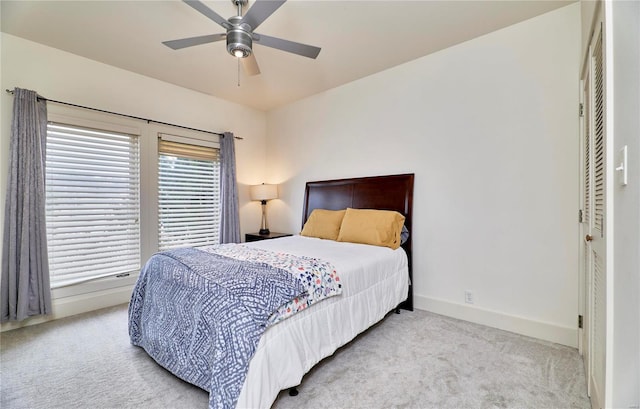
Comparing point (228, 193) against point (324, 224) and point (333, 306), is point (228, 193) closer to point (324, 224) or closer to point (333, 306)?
point (324, 224)

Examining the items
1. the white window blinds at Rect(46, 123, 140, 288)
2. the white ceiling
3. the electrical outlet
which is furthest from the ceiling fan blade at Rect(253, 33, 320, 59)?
the electrical outlet

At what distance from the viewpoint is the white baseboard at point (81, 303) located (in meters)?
2.76

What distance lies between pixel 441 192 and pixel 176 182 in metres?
3.37

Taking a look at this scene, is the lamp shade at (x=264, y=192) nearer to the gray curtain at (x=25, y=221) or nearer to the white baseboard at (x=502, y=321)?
the gray curtain at (x=25, y=221)

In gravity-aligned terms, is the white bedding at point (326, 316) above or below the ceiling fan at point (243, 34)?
below

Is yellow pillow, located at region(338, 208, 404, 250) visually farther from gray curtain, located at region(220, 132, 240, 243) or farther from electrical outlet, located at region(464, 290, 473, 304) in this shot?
gray curtain, located at region(220, 132, 240, 243)

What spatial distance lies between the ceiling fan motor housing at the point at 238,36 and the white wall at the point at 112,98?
7.16 feet

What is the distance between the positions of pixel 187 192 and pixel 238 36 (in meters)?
2.60

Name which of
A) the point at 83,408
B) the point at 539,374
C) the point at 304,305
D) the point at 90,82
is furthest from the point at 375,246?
the point at 90,82

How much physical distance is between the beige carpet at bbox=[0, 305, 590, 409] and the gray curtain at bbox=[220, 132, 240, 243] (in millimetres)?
1864

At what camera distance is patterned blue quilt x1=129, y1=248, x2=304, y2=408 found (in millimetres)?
1355

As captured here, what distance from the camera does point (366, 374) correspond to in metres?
1.90

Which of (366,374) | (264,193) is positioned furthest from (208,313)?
(264,193)

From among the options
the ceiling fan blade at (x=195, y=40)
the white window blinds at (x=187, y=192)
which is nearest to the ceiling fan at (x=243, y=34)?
the ceiling fan blade at (x=195, y=40)
